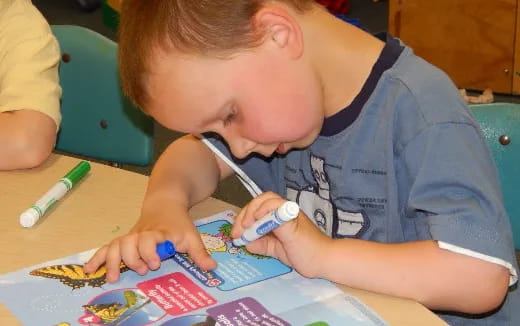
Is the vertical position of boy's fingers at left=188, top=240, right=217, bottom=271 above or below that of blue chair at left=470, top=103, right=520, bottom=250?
below

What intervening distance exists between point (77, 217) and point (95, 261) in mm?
131

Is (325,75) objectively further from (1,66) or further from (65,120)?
(65,120)

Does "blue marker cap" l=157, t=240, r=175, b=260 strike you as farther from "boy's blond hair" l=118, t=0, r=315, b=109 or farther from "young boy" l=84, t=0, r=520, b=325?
"boy's blond hair" l=118, t=0, r=315, b=109

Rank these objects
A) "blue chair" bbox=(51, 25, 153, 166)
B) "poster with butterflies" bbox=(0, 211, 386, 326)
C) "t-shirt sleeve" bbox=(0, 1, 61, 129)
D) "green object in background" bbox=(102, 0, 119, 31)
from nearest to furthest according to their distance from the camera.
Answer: "poster with butterflies" bbox=(0, 211, 386, 326), "t-shirt sleeve" bbox=(0, 1, 61, 129), "blue chair" bbox=(51, 25, 153, 166), "green object in background" bbox=(102, 0, 119, 31)

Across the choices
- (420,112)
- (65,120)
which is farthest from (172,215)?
(65,120)

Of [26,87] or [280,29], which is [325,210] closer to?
[280,29]

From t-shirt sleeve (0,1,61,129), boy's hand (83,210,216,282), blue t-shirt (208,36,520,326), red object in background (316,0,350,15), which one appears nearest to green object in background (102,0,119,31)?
red object in background (316,0,350,15)

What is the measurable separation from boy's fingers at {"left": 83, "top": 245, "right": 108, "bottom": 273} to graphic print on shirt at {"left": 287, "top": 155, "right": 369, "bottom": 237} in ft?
0.96

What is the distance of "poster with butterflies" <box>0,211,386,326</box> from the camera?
2.51ft

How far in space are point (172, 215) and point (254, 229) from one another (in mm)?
165

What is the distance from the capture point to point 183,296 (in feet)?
2.64

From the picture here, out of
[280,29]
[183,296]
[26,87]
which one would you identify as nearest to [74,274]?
[183,296]

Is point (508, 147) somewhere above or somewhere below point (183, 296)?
above

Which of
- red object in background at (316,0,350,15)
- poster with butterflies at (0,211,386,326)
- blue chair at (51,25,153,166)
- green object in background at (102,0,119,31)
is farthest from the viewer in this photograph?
red object in background at (316,0,350,15)
